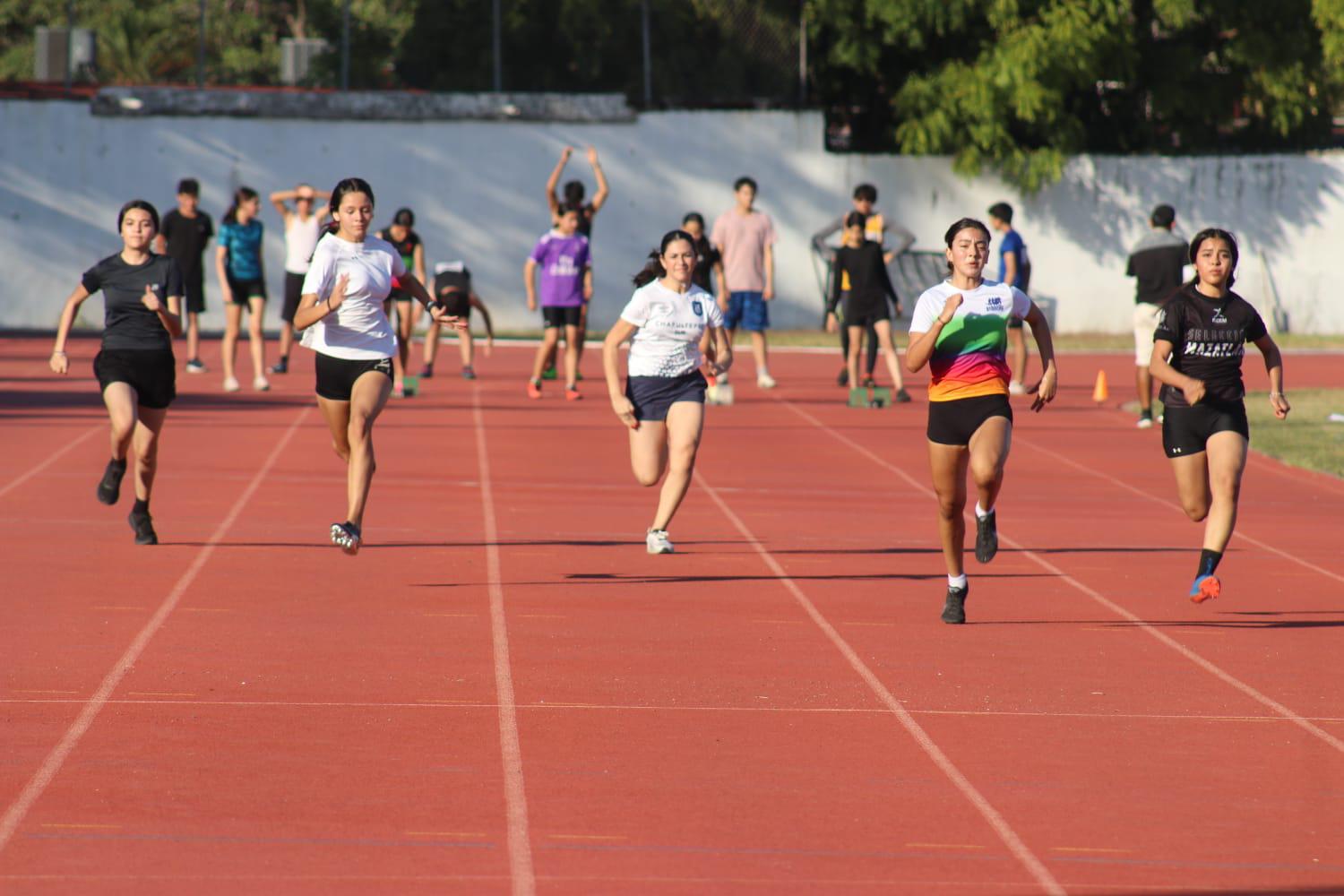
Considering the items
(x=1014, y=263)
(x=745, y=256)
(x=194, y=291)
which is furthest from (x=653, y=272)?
(x=194, y=291)

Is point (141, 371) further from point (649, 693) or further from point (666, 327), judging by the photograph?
point (649, 693)

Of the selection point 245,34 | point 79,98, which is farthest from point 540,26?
point 245,34

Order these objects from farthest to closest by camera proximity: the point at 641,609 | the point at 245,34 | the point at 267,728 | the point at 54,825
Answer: the point at 245,34 < the point at 641,609 < the point at 267,728 < the point at 54,825

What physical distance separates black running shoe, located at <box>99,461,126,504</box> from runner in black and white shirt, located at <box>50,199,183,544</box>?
137 millimetres

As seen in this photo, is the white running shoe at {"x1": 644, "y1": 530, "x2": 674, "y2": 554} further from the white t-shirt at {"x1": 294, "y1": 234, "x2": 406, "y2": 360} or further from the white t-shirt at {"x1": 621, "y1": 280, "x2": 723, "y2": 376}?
the white t-shirt at {"x1": 294, "y1": 234, "x2": 406, "y2": 360}

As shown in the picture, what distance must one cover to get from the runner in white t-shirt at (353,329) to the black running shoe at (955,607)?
8.83 feet

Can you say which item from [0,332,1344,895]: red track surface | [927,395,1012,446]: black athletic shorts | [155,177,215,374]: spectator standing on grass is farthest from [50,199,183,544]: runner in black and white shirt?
[155,177,215,374]: spectator standing on grass

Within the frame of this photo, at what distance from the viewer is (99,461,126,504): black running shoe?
412 inches

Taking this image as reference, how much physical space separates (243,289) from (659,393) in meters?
9.80

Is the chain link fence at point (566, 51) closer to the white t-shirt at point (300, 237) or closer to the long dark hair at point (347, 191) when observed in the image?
the white t-shirt at point (300, 237)

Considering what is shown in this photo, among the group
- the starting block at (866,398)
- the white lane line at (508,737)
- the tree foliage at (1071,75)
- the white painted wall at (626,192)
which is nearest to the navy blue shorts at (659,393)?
the white lane line at (508,737)

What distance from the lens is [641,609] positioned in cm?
888

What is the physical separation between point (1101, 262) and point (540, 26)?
32.1ft

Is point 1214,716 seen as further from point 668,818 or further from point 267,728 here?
point 267,728
